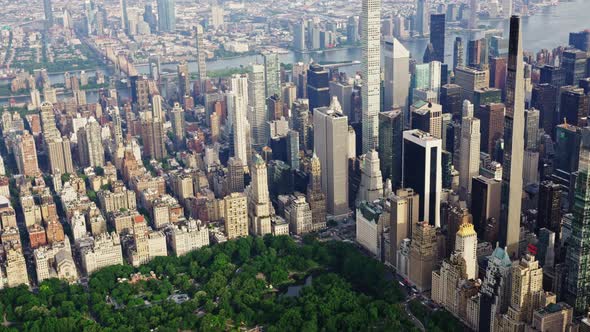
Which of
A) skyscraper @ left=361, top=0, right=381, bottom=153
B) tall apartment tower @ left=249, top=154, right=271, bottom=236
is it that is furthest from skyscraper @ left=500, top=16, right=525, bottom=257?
skyscraper @ left=361, top=0, right=381, bottom=153

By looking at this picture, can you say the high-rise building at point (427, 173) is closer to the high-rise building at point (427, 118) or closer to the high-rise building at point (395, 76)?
the high-rise building at point (427, 118)

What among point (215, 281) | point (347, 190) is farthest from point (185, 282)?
point (347, 190)

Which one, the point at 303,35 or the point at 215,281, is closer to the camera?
the point at 215,281

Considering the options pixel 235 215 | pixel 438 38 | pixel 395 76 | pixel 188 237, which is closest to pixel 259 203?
→ pixel 235 215

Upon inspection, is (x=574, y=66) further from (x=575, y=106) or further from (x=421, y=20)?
(x=421, y=20)

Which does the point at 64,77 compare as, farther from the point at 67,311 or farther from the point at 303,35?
the point at 67,311
